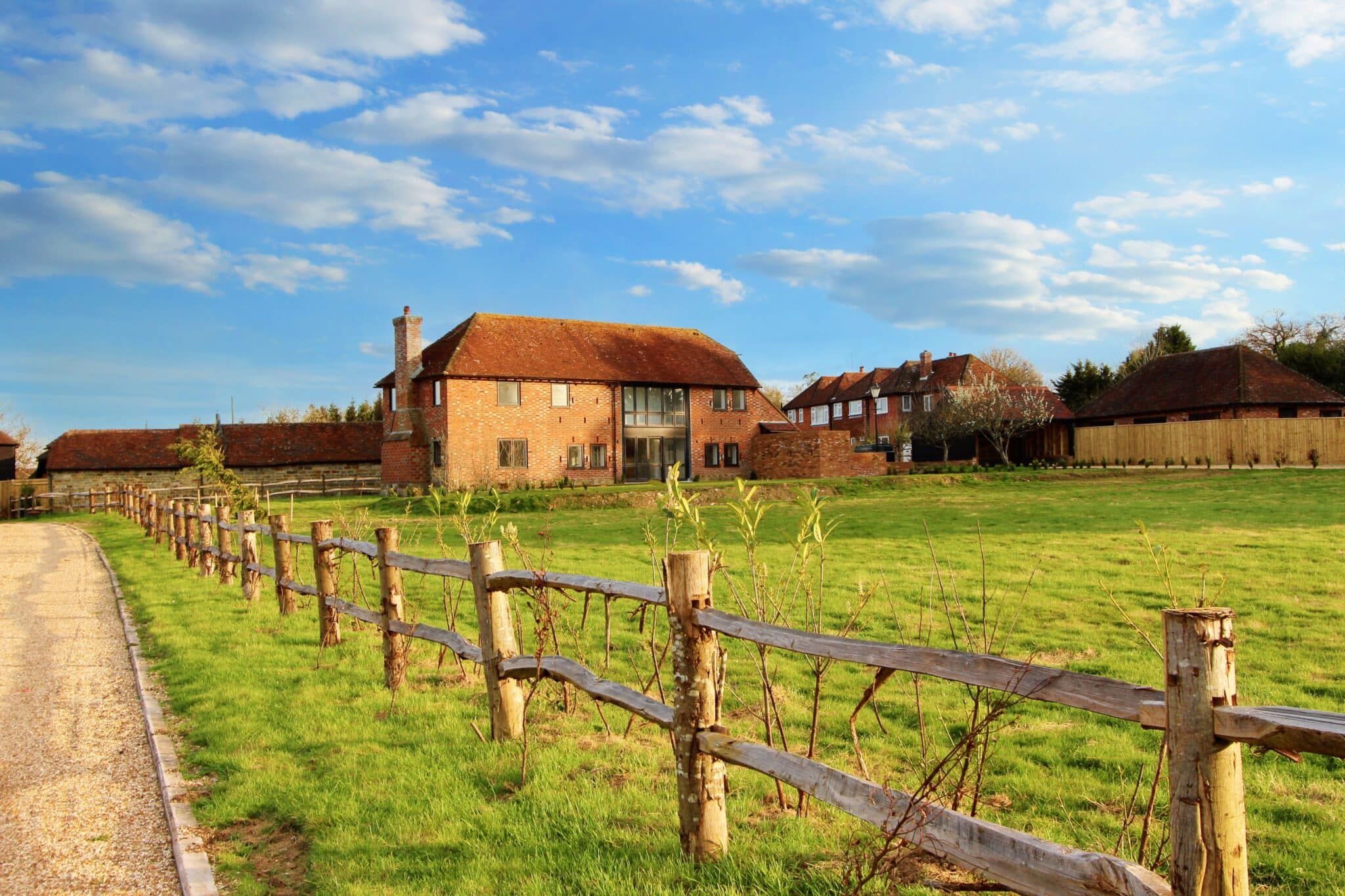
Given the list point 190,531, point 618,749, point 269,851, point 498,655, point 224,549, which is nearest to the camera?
point 269,851

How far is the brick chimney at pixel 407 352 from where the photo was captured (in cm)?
3853

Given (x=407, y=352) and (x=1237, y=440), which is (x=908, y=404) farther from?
(x=407, y=352)

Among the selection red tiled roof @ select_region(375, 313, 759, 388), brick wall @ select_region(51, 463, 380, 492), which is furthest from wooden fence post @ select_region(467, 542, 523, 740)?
brick wall @ select_region(51, 463, 380, 492)

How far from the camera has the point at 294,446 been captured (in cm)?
4478

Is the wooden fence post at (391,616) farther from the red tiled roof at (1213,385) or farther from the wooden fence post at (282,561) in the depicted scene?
the red tiled roof at (1213,385)

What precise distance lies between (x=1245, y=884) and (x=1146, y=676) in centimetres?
545

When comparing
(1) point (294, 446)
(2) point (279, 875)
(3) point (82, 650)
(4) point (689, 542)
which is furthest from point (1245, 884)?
(1) point (294, 446)

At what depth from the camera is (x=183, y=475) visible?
43250 mm

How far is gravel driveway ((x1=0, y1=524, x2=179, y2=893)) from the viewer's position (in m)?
4.49

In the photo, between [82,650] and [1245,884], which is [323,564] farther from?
[1245,884]

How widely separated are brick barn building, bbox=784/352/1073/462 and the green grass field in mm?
32387

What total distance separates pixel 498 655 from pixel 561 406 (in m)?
34.2

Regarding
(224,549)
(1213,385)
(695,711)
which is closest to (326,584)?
(224,549)

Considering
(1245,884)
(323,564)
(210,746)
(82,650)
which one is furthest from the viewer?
(82,650)
